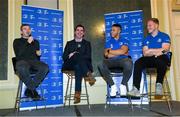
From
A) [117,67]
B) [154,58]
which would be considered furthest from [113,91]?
[154,58]

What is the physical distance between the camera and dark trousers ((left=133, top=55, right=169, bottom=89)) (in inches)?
151

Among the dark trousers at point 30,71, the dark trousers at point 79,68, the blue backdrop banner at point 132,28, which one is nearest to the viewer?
the dark trousers at point 30,71

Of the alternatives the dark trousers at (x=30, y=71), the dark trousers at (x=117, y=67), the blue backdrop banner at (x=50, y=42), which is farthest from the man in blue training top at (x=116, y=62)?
the blue backdrop banner at (x=50, y=42)

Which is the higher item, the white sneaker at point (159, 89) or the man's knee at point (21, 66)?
the man's knee at point (21, 66)

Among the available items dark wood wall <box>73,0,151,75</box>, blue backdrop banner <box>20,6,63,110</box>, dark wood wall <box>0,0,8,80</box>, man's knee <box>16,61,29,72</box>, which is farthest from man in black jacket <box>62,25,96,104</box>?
dark wood wall <box>0,0,8,80</box>

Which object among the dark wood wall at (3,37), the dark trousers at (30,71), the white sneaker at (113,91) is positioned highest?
the dark wood wall at (3,37)

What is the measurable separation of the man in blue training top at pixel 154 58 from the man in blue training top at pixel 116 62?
0.14 meters

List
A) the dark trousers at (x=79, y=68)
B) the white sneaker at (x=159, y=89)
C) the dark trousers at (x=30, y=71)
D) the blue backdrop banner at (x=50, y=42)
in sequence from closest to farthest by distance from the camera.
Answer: the white sneaker at (x=159, y=89) < the dark trousers at (x=30, y=71) < the dark trousers at (x=79, y=68) < the blue backdrop banner at (x=50, y=42)

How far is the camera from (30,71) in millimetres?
4113

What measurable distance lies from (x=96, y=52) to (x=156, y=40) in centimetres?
173

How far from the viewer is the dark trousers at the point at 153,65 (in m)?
3.82

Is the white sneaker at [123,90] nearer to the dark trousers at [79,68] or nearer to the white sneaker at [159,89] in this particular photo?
the white sneaker at [159,89]

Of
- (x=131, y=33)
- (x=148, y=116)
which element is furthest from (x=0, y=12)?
(x=148, y=116)

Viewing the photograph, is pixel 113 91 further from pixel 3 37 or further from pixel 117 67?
pixel 3 37
